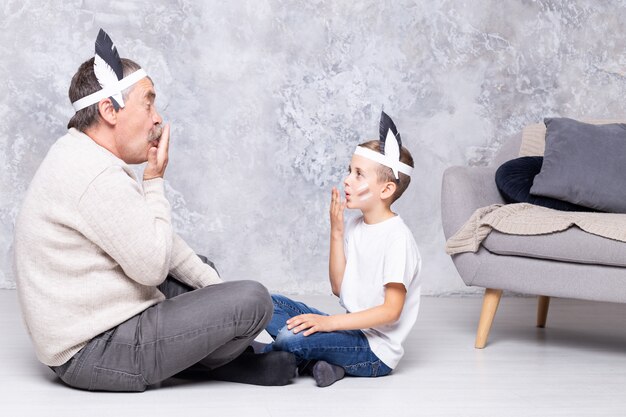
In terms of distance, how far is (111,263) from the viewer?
6.11 ft

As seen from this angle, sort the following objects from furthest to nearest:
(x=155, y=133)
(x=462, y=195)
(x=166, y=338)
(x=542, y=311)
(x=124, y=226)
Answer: (x=542, y=311) → (x=462, y=195) → (x=155, y=133) → (x=166, y=338) → (x=124, y=226)

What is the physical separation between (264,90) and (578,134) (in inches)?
58.8

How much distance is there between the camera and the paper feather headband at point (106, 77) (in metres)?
1.92

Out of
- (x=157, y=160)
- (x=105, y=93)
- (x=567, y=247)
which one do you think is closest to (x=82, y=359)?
(x=157, y=160)

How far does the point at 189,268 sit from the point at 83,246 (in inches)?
13.1

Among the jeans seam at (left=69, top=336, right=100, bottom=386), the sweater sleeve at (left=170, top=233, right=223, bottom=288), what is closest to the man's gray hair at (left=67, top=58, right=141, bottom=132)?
the sweater sleeve at (left=170, top=233, right=223, bottom=288)

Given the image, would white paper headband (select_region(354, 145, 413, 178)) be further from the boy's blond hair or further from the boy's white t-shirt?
the boy's white t-shirt

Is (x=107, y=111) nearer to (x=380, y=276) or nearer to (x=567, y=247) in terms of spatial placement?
(x=380, y=276)

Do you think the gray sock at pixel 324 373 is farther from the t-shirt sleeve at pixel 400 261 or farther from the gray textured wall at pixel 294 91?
the gray textured wall at pixel 294 91

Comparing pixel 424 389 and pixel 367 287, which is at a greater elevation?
pixel 367 287

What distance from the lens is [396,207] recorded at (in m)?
3.99

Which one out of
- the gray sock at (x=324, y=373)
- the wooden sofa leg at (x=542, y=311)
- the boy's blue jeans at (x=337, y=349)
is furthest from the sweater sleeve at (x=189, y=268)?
the wooden sofa leg at (x=542, y=311)

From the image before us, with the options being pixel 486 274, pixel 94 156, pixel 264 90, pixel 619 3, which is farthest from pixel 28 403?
pixel 619 3

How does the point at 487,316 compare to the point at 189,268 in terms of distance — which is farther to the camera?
the point at 487,316
